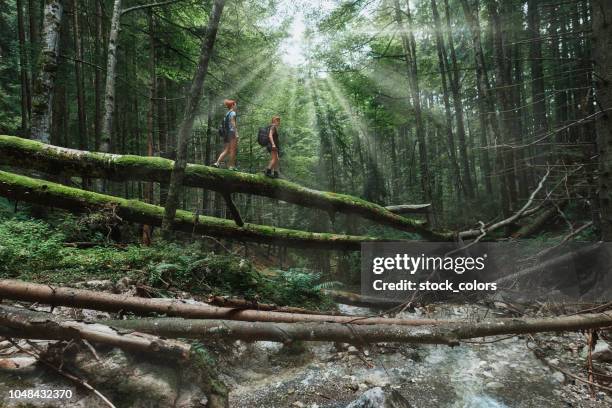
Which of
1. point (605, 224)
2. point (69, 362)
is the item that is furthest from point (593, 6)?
point (69, 362)

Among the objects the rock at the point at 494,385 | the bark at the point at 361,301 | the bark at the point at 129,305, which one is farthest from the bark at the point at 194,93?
the rock at the point at 494,385

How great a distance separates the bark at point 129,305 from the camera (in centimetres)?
338

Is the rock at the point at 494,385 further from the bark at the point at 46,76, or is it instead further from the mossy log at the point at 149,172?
the bark at the point at 46,76

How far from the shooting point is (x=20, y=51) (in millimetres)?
9922

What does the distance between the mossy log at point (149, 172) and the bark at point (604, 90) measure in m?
5.05

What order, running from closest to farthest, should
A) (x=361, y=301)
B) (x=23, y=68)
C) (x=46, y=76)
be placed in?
(x=361, y=301) → (x=46, y=76) → (x=23, y=68)

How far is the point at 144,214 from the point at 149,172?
4.19 ft

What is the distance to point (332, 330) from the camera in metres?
3.15

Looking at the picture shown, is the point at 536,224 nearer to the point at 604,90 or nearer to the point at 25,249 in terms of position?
the point at 604,90

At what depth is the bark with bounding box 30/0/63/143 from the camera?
8914 mm

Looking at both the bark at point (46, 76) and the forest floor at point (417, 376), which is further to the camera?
the bark at point (46, 76)

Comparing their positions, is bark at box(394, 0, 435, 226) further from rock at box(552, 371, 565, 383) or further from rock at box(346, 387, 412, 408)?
rock at box(346, 387, 412, 408)

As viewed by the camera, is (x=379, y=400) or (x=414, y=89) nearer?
(x=379, y=400)

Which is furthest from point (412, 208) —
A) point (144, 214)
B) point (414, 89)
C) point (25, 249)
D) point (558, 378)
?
point (25, 249)
